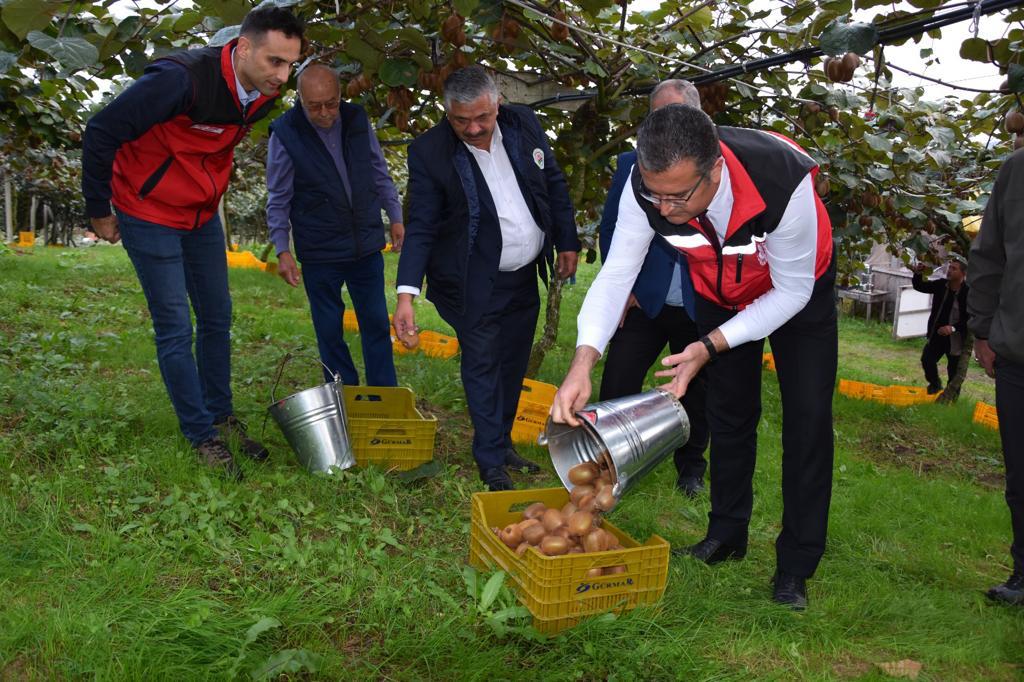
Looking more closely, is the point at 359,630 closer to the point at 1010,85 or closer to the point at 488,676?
the point at 488,676

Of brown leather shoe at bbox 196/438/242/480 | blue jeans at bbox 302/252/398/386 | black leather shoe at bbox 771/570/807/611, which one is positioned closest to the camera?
black leather shoe at bbox 771/570/807/611

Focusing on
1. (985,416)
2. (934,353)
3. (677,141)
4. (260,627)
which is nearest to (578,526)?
(260,627)

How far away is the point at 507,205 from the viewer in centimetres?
377

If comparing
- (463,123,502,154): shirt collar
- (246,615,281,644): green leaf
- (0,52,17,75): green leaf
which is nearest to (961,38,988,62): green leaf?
(463,123,502,154): shirt collar

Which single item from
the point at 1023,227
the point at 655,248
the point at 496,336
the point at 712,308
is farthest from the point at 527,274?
the point at 1023,227

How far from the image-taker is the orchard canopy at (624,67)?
299 centimetres

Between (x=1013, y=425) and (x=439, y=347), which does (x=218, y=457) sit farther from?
(x=439, y=347)

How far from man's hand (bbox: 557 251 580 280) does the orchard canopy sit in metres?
0.96

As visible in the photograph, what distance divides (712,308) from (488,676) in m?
1.47

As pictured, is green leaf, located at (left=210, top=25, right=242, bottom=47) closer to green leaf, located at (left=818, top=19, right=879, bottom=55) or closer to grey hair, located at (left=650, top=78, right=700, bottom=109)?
grey hair, located at (left=650, top=78, right=700, bottom=109)

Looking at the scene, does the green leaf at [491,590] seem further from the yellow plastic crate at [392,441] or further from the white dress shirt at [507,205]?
the white dress shirt at [507,205]

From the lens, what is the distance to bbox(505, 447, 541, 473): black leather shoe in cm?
410

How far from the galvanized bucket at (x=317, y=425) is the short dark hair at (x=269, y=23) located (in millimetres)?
1290

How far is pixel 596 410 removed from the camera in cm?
255
